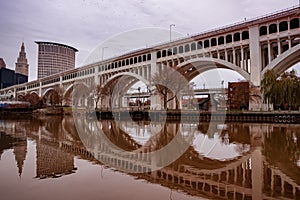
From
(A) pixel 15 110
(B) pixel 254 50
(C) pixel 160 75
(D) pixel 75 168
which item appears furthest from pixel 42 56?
(D) pixel 75 168

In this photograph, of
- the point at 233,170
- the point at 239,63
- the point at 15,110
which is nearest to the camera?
the point at 233,170

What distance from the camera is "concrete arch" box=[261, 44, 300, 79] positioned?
34.5m

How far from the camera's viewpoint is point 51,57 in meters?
163

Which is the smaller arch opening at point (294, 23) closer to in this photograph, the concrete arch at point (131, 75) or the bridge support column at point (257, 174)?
the concrete arch at point (131, 75)

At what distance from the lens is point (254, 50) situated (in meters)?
38.0

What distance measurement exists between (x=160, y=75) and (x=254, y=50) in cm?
1619

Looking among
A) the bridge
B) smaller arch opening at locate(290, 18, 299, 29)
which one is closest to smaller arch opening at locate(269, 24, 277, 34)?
the bridge

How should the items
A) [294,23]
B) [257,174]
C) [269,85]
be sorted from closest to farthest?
[257,174] < [294,23] < [269,85]

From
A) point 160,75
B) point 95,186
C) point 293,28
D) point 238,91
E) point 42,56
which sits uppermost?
point 42,56

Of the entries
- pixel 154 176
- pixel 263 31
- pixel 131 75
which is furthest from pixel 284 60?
pixel 154 176

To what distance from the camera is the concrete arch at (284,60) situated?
113ft

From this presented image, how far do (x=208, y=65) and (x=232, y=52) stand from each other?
300 inches

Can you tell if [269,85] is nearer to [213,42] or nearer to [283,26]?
[283,26]

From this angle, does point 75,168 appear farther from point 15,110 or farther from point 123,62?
point 15,110
